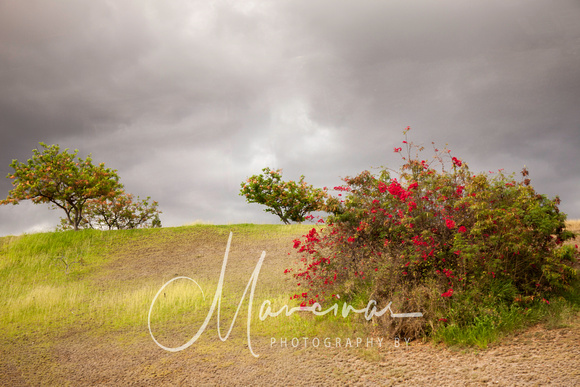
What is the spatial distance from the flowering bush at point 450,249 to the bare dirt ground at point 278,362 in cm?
79

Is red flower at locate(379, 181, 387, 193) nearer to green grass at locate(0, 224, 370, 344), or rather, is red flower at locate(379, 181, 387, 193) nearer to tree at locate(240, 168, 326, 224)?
green grass at locate(0, 224, 370, 344)

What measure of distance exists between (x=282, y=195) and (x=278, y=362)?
952 inches

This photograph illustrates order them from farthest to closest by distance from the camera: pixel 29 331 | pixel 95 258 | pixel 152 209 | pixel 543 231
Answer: pixel 152 209 < pixel 95 258 < pixel 29 331 < pixel 543 231

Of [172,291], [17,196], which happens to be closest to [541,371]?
[172,291]

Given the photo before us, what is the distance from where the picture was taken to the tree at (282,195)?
30.3 meters

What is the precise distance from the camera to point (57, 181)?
78.8ft

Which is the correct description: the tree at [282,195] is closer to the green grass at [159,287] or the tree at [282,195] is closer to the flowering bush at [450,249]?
the green grass at [159,287]

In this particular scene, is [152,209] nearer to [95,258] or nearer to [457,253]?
[95,258]

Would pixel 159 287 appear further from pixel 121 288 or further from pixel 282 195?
pixel 282 195

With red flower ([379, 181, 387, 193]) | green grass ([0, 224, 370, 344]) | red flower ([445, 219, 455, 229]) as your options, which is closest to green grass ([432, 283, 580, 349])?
red flower ([445, 219, 455, 229])

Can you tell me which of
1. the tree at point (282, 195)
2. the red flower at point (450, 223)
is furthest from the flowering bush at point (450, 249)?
the tree at point (282, 195)

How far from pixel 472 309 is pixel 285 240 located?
12.5 m

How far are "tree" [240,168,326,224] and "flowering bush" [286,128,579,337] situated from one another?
20.9m

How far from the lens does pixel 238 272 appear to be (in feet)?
44.8
